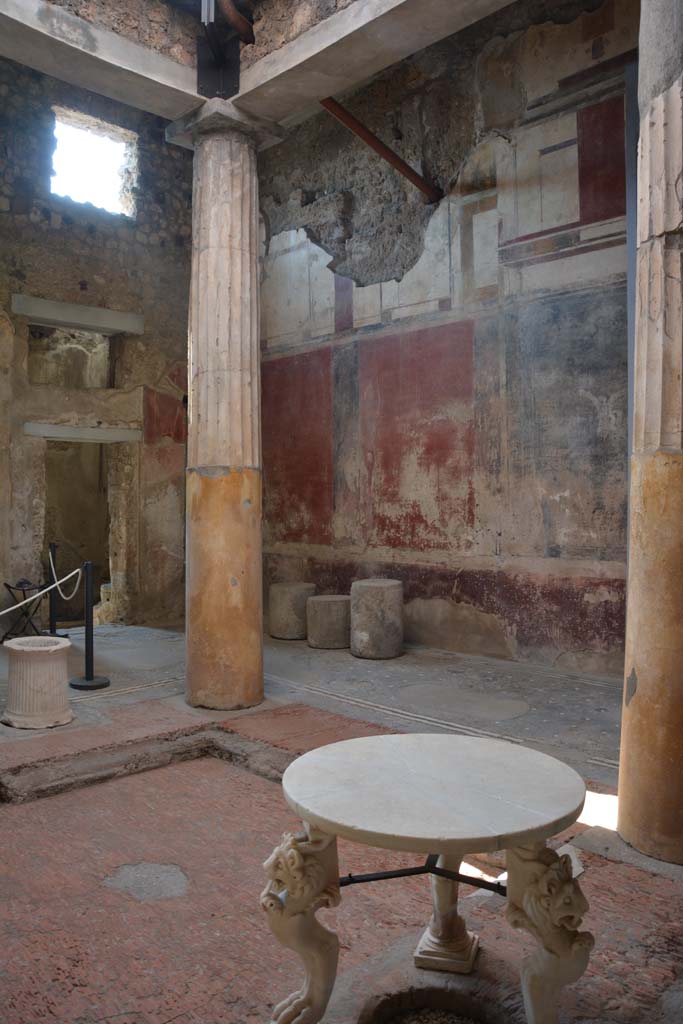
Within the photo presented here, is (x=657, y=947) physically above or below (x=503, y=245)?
below

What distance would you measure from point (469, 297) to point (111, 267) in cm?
471

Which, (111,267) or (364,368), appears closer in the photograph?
(364,368)

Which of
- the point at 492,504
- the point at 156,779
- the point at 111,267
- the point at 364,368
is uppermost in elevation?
the point at 111,267

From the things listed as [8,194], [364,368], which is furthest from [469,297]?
[8,194]

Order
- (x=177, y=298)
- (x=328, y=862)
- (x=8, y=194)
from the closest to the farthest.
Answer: (x=328, y=862) < (x=8, y=194) < (x=177, y=298)

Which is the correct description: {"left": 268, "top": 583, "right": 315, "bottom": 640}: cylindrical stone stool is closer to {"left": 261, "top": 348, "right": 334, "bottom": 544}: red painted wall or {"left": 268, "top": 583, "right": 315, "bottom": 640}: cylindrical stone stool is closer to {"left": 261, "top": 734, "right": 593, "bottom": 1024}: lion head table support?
{"left": 261, "top": 348, "right": 334, "bottom": 544}: red painted wall

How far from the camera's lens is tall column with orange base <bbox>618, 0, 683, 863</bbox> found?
11.1ft

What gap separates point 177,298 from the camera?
1050 centimetres

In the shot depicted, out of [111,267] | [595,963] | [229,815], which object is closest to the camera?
[595,963]

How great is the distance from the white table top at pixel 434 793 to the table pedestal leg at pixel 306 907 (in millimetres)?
100

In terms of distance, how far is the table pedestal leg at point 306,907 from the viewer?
222 centimetres

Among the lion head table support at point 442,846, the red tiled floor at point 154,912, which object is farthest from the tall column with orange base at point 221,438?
the lion head table support at point 442,846

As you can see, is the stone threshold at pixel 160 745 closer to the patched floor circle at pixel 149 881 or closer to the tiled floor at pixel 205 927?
the tiled floor at pixel 205 927

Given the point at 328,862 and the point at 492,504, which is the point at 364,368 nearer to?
the point at 492,504
